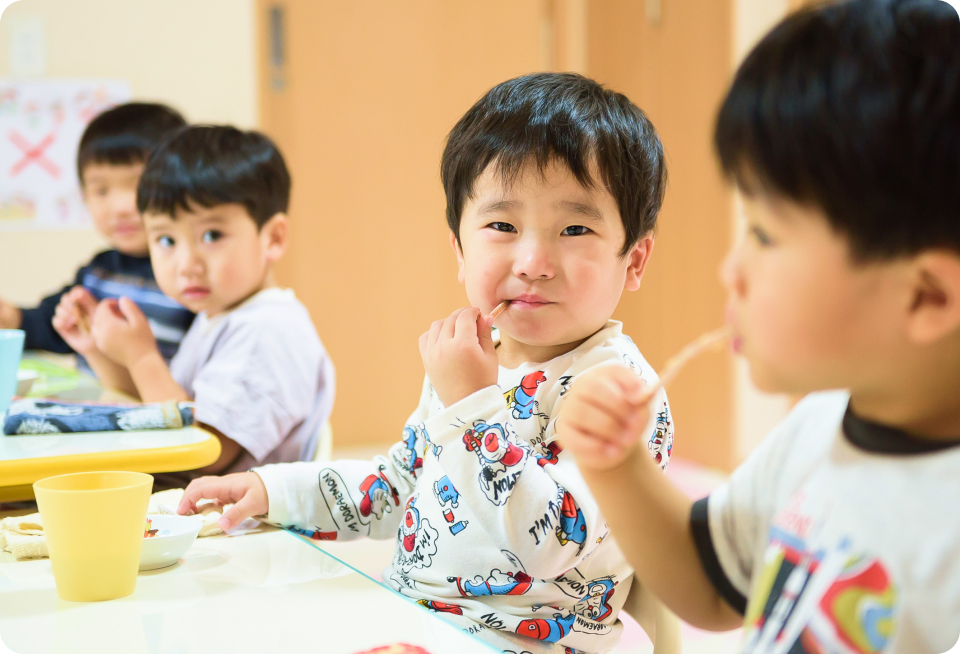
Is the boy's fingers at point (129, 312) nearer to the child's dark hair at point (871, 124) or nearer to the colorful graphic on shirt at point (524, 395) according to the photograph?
the colorful graphic on shirt at point (524, 395)

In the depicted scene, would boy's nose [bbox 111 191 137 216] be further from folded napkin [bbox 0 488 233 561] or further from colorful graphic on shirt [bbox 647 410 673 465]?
colorful graphic on shirt [bbox 647 410 673 465]

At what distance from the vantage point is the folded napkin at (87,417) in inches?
41.1

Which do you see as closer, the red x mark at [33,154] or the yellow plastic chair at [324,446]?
the yellow plastic chair at [324,446]

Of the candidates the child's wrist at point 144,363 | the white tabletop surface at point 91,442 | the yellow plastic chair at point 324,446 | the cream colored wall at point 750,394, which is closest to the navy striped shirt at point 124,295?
the child's wrist at point 144,363

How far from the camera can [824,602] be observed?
1.52ft

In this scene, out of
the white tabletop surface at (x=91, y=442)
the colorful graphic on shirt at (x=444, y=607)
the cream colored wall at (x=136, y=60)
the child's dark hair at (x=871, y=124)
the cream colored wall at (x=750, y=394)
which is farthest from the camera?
the cream colored wall at (x=136, y=60)

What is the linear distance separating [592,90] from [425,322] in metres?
2.60

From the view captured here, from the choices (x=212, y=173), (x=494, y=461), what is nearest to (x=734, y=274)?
(x=494, y=461)

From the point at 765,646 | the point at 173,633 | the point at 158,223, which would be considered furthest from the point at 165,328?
the point at 765,646

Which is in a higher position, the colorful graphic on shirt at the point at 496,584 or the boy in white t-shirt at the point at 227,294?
the boy in white t-shirt at the point at 227,294

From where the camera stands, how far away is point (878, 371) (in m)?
0.46

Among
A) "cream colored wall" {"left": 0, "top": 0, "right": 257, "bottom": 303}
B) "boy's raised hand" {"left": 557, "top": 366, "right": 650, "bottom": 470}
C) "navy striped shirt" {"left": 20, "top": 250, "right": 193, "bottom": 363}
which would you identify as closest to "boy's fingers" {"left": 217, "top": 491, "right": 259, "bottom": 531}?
"boy's raised hand" {"left": 557, "top": 366, "right": 650, "bottom": 470}

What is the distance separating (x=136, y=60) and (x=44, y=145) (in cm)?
44

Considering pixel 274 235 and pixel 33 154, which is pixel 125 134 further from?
pixel 33 154
